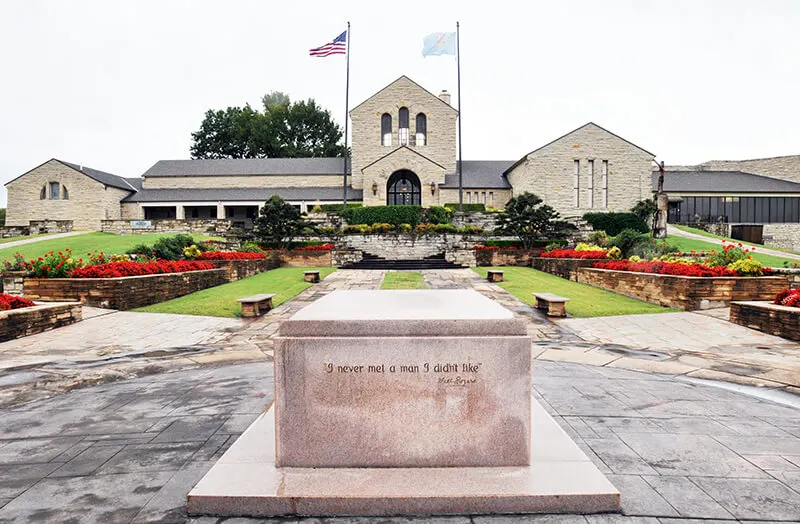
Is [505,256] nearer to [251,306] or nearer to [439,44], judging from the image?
[251,306]

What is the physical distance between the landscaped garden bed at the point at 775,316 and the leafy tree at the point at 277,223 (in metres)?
21.6

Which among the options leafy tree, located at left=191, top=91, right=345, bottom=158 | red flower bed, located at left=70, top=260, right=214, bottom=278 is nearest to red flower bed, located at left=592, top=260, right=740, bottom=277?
red flower bed, located at left=70, top=260, right=214, bottom=278

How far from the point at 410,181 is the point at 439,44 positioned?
40.4 ft

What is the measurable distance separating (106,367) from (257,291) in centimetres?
880

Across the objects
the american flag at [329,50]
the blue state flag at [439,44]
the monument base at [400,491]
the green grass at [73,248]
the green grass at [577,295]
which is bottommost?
the green grass at [577,295]

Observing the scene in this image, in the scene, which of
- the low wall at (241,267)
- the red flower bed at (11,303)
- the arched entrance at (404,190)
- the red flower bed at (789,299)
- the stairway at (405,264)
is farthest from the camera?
the arched entrance at (404,190)

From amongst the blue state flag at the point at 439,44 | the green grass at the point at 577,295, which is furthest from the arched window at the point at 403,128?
the green grass at the point at 577,295

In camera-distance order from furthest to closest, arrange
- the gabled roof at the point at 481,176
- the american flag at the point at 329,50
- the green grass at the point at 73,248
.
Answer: the gabled roof at the point at 481,176
the american flag at the point at 329,50
the green grass at the point at 73,248

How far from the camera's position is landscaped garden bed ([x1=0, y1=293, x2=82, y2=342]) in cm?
830

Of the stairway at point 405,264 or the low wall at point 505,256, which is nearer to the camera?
the stairway at point 405,264

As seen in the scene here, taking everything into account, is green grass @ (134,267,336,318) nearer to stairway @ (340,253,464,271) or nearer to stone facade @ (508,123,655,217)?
stairway @ (340,253,464,271)

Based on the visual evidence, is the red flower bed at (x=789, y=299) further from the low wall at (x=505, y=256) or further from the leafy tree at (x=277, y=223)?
the leafy tree at (x=277, y=223)

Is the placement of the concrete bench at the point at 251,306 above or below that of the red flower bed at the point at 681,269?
below

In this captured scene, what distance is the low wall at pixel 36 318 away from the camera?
828 cm
